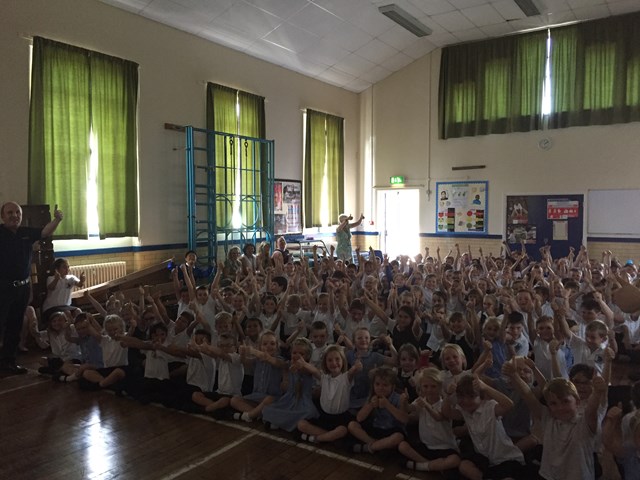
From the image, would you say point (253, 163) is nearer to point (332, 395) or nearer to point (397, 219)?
point (397, 219)

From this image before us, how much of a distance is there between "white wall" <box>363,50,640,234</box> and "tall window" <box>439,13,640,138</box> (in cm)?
25

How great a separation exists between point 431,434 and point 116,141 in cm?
615

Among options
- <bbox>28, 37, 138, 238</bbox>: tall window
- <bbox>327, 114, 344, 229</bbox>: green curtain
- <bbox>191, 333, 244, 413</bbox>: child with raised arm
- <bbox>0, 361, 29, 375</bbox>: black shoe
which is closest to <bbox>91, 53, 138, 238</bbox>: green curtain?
<bbox>28, 37, 138, 238</bbox>: tall window

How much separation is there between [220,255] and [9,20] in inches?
176

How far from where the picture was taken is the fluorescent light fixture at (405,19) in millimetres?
8852

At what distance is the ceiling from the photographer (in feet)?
26.3

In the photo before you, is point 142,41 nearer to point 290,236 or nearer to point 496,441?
point 290,236

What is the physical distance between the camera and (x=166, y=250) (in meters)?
8.14

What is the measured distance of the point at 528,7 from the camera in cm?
896

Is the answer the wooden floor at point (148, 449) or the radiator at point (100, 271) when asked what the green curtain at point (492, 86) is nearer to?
the radiator at point (100, 271)

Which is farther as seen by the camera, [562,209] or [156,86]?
[562,209]

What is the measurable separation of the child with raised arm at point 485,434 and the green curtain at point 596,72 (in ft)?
28.2

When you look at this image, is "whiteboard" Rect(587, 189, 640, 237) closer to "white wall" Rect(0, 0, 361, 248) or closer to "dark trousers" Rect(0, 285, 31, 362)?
"white wall" Rect(0, 0, 361, 248)

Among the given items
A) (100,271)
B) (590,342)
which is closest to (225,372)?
Result: (590,342)
